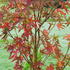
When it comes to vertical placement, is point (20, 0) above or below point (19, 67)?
above

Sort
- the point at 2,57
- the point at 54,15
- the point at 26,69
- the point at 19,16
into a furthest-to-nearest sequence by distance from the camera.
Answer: the point at 2,57 < the point at 26,69 < the point at 54,15 < the point at 19,16

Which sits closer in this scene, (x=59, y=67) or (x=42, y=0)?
(x=42, y=0)

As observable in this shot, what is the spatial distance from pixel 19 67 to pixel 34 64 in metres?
0.16

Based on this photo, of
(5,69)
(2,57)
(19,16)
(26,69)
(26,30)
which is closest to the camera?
(19,16)

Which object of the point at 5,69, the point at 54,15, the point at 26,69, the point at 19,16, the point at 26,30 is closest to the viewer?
the point at 19,16

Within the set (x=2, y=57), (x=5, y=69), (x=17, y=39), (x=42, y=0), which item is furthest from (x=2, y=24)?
(x=2, y=57)

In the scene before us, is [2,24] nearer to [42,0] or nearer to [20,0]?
[20,0]

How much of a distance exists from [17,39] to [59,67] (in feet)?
1.49

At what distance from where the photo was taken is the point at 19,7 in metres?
2.13

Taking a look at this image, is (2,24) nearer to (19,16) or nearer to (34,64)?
(19,16)

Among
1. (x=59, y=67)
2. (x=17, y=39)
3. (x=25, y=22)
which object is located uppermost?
(x=25, y=22)

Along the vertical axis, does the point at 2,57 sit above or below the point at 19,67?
below

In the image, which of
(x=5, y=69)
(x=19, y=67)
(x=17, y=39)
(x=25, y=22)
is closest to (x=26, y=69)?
(x=5, y=69)

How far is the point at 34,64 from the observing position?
7.43 ft
